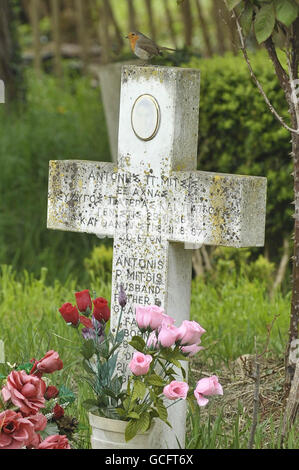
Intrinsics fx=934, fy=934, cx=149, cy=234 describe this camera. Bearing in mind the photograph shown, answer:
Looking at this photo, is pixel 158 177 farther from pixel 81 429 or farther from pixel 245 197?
pixel 81 429

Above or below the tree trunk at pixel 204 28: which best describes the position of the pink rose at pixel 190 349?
below

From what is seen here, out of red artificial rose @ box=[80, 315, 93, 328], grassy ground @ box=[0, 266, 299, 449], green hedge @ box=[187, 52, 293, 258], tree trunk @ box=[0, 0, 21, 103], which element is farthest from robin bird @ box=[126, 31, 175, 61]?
tree trunk @ box=[0, 0, 21, 103]

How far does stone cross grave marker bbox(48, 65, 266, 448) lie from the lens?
124 inches

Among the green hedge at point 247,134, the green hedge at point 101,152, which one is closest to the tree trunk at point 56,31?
the green hedge at point 101,152

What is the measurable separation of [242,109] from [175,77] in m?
2.93

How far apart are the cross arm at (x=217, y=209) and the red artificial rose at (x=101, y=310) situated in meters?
0.34

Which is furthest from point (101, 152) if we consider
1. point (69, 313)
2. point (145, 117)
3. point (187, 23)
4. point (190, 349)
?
point (190, 349)

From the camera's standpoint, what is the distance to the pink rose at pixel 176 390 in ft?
9.26

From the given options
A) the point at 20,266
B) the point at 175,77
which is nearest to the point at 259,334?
the point at 175,77

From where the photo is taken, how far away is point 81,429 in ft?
10.6

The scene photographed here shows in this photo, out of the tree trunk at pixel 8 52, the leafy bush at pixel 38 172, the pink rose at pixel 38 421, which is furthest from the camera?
the tree trunk at pixel 8 52

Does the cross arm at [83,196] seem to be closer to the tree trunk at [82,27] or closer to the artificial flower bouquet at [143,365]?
the artificial flower bouquet at [143,365]

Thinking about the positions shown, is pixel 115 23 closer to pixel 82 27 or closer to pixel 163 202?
pixel 82 27

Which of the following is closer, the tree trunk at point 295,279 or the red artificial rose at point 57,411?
the red artificial rose at point 57,411
